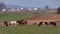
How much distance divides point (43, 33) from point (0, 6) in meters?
113

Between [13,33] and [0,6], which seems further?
[0,6]

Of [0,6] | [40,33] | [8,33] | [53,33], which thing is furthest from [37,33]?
[0,6]

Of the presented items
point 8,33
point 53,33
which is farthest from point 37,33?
point 8,33

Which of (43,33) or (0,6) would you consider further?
(0,6)

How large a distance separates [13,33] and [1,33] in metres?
0.93

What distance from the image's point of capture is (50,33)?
54.4 feet

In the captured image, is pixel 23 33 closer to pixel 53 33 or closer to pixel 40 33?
pixel 40 33

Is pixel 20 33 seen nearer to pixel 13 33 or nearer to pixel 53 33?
pixel 13 33

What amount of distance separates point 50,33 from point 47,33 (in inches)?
9.1

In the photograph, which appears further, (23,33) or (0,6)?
(0,6)

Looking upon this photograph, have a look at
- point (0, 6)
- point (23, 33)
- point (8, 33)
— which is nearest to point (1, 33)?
point (8, 33)

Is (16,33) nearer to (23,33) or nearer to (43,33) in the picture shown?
(23,33)

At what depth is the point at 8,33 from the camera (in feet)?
54.5

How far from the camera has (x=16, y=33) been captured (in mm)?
16766
